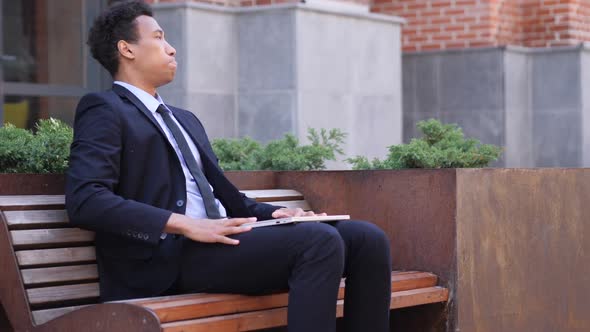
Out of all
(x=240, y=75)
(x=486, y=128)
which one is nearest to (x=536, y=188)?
(x=240, y=75)

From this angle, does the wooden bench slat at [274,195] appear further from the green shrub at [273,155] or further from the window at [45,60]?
the window at [45,60]

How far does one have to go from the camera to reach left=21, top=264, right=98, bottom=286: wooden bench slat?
393 centimetres

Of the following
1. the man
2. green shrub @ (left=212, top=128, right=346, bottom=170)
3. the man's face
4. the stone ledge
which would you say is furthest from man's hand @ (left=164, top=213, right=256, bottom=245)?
the stone ledge

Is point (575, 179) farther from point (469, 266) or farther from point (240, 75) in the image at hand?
point (240, 75)

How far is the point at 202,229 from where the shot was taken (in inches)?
153

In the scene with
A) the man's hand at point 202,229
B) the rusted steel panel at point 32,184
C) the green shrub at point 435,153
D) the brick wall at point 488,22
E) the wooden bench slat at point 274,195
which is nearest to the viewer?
the man's hand at point 202,229

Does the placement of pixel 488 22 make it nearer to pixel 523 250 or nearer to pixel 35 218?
pixel 523 250

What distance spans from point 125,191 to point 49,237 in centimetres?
29

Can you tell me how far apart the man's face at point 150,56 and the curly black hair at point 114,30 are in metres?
0.03

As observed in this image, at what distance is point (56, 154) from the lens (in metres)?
4.36

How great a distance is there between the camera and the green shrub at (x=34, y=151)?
4.33 m

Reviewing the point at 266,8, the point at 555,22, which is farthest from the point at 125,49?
the point at 555,22

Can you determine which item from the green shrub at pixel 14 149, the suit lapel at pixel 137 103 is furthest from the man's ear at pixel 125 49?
the green shrub at pixel 14 149

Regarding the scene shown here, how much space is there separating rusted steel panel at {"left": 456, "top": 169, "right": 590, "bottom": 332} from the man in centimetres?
69
